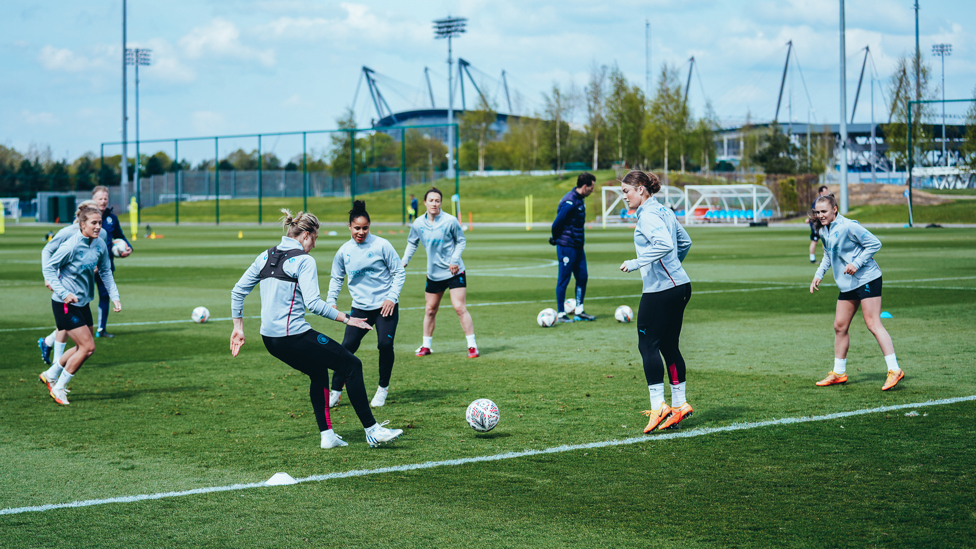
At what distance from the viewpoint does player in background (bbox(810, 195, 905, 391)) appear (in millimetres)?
9172

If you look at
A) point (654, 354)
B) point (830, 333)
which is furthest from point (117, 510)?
point (830, 333)

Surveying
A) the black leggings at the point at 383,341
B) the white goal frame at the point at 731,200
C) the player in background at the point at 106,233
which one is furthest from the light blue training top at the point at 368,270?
the white goal frame at the point at 731,200

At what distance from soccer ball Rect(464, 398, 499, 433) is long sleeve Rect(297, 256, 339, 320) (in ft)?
4.55

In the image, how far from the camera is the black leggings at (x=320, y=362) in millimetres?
6969

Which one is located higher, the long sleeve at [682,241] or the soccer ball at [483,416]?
the long sleeve at [682,241]

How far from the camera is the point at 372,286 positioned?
9.01m

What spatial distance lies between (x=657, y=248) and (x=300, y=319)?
9.01 feet

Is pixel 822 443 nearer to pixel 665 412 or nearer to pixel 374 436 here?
pixel 665 412

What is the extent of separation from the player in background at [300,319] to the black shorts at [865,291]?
190 inches

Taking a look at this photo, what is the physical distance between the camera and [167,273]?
25734mm

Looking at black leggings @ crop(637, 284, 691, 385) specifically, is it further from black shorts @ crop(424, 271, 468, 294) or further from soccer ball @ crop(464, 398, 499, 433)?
black shorts @ crop(424, 271, 468, 294)

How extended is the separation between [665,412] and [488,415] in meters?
1.40

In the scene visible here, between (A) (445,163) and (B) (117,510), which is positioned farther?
(A) (445,163)

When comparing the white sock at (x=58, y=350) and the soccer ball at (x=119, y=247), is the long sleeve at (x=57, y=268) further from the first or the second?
the soccer ball at (x=119, y=247)
